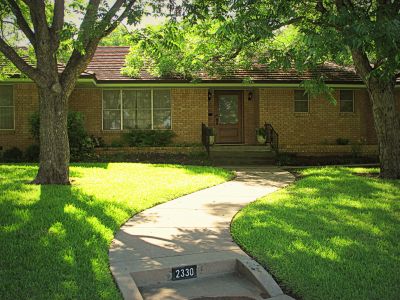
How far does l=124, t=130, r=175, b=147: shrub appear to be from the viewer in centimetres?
1839

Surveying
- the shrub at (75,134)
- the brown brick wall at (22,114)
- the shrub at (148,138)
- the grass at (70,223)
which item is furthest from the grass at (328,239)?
the brown brick wall at (22,114)

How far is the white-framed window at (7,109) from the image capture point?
1841cm

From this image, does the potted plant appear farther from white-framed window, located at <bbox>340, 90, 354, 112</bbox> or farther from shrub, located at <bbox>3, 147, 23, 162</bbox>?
shrub, located at <bbox>3, 147, 23, 162</bbox>

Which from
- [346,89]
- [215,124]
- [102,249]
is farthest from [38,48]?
[346,89]

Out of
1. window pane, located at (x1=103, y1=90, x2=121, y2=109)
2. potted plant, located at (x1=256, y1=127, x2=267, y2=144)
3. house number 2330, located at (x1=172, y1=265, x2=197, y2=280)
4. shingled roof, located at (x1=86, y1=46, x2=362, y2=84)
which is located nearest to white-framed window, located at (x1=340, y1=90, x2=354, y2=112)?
shingled roof, located at (x1=86, y1=46, x2=362, y2=84)

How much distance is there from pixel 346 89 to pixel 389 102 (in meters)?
8.46

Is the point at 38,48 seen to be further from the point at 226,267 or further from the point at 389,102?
the point at 389,102

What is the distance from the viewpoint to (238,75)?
19266 millimetres

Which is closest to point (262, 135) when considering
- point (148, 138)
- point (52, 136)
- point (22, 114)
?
point (148, 138)

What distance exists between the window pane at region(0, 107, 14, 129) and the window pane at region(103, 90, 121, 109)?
12.0 ft

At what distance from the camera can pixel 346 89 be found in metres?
20.5

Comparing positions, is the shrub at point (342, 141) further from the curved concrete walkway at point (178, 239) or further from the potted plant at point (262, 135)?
the curved concrete walkway at point (178, 239)

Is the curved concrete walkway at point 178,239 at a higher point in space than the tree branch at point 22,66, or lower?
lower

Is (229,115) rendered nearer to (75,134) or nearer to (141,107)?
(141,107)
